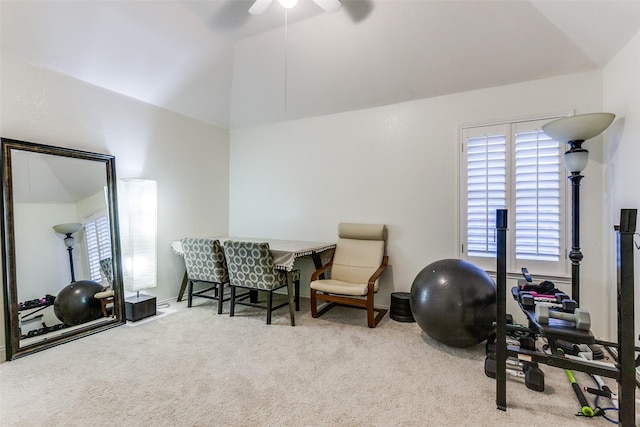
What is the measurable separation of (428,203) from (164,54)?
338 cm

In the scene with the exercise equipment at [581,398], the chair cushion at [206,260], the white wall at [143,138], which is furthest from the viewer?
the chair cushion at [206,260]

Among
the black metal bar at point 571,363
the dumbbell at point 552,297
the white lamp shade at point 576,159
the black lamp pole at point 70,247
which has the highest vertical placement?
the white lamp shade at point 576,159

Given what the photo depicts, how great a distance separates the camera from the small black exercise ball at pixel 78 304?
2837 mm

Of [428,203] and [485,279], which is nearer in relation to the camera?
[485,279]

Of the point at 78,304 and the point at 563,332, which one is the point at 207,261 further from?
the point at 563,332

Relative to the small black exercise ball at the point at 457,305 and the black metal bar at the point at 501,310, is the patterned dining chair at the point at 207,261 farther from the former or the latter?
the black metal bar at the point at 501,310

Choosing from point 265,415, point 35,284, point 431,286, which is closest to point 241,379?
point 265,415

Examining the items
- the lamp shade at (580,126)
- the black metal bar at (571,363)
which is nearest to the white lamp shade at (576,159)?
the lamp shade at (580,126)

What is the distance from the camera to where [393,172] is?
3756mm

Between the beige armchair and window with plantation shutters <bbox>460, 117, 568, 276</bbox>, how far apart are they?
0.95m

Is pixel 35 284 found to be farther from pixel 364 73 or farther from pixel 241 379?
pixel 364 73

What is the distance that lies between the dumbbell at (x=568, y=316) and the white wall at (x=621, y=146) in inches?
43.3

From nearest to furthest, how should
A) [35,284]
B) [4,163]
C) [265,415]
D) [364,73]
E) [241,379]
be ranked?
1. [265,415]
2. [241,379]
3. [4,163]
4. [35,284]
5. [364,73]

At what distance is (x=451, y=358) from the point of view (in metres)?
2.49
